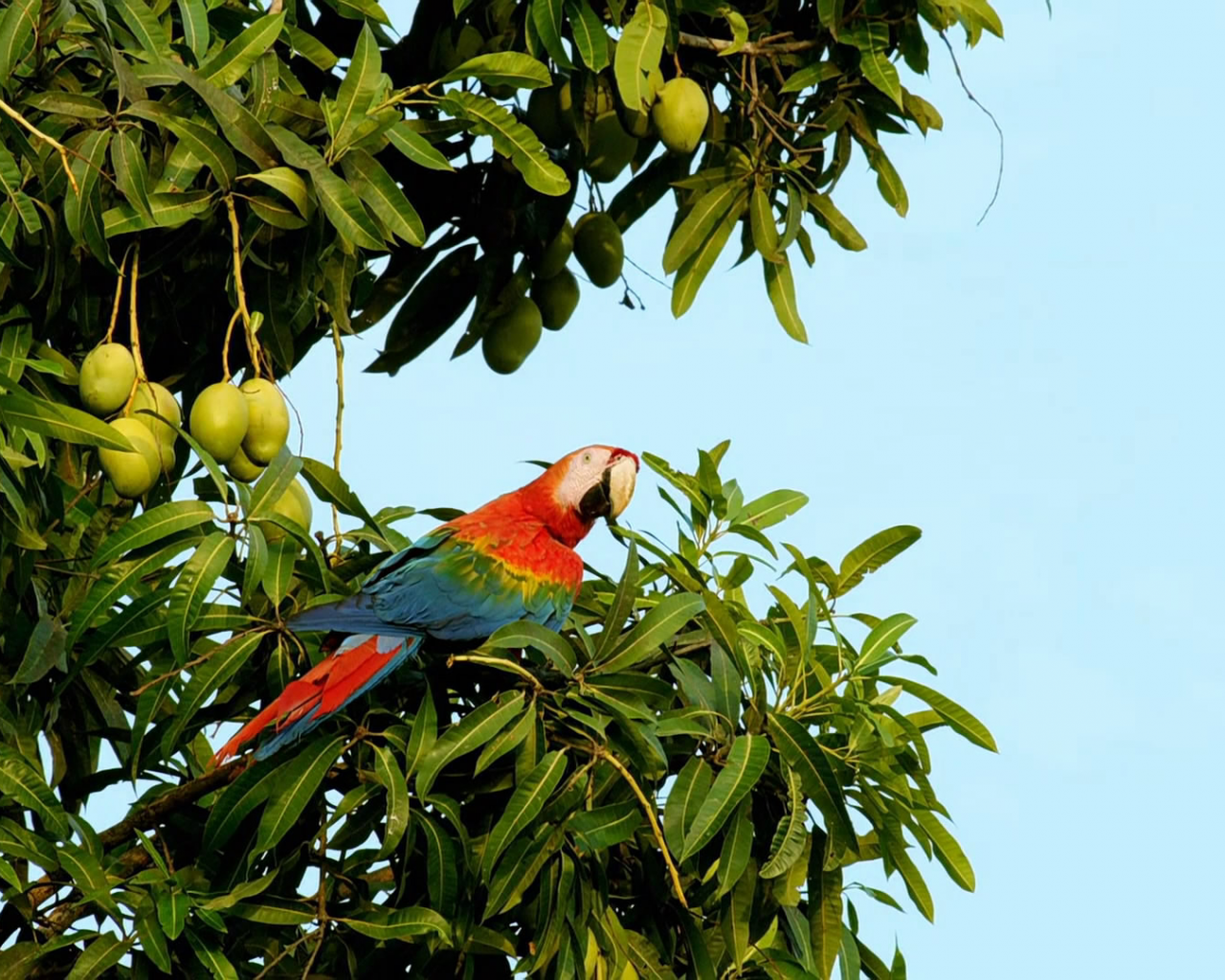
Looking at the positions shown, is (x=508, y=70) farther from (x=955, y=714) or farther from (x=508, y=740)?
(x=955, y=714)

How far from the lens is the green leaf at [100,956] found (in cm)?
264

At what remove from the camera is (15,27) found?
266 centimetres

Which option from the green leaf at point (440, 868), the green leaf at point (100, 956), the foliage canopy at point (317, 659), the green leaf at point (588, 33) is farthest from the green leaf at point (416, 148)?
the green leaf at point (100, 956)

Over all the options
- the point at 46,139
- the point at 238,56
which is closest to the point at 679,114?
the point at 238,56

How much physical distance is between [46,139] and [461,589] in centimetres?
103

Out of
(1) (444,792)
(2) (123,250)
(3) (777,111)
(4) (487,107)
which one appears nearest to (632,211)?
(3) (777,111)

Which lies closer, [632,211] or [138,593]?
[138,593]

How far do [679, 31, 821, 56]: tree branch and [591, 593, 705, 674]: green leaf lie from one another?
45.4 inches

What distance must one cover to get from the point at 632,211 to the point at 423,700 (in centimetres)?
133

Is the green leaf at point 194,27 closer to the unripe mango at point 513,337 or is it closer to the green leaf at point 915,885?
the unripe mango at point 513,337

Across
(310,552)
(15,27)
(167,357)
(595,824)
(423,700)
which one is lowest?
(595,824)

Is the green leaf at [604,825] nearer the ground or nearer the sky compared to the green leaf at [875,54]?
nearer the ground

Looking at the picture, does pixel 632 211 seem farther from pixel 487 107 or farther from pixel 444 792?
pixel 444 792

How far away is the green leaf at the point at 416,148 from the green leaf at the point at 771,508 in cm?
76
